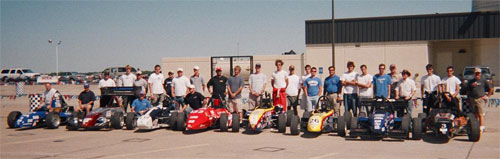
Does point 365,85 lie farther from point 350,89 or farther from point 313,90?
point 313,90

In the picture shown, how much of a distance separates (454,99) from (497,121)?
4.14 m

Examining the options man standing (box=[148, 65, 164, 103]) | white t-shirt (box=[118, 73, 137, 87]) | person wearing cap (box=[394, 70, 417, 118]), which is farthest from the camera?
white t-shirt (box=[118, 73, 137, 87])

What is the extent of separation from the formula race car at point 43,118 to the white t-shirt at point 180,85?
335 centimetres

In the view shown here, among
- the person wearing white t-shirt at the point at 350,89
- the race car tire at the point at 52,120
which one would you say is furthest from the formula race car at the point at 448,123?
the race car tire at the point at 52,120

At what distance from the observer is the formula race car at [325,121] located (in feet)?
38.3

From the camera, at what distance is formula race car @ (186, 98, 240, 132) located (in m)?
12.8

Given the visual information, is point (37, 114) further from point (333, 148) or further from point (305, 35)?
point (305, 35)

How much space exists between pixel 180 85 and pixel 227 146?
4.93 metres

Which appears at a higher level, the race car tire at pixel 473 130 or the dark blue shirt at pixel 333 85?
the dark blue shirt at pixel 333 85

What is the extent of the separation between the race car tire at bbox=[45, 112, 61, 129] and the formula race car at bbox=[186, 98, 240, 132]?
14.6 feet

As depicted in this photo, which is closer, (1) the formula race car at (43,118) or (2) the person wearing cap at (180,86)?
(1) the formula race car at (43,118)

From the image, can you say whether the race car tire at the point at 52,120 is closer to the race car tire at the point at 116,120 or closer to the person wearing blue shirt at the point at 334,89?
the race car tire at the point at 116,120

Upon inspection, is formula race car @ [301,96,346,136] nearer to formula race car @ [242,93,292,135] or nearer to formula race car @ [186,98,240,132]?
formula race car @ [242,93,292,135]

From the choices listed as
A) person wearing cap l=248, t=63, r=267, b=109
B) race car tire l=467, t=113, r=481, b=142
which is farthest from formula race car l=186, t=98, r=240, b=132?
race car tire l=467, t=113, r=481, b=142
